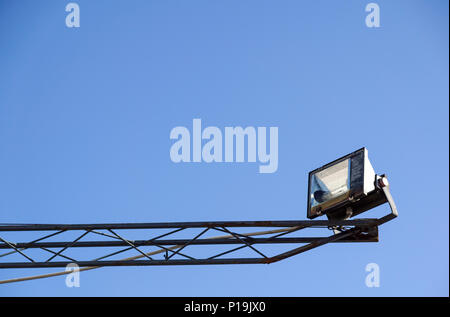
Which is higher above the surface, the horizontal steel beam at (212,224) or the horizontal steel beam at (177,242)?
the horizontal steel beam at (212,224)

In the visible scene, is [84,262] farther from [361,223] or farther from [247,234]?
[361,223]

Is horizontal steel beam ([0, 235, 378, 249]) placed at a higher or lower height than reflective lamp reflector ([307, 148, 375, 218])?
lower

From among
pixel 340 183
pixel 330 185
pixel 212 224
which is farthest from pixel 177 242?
pixel 340 183

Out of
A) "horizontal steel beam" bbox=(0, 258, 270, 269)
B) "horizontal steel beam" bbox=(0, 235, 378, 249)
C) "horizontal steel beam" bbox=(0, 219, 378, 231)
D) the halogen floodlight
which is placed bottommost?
"horizontal steel beam" bbox=(0, 258, 270, 269)

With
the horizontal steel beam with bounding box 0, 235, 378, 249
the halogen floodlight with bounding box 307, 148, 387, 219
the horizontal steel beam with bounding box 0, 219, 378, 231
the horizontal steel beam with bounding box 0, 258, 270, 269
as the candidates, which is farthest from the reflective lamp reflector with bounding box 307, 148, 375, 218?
the horizontal steel beam with bounding box 0, 258, 270, 269

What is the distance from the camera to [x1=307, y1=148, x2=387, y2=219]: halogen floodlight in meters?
12.0

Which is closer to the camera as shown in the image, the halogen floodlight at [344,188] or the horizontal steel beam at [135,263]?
the halogen floodlight at [344,188]

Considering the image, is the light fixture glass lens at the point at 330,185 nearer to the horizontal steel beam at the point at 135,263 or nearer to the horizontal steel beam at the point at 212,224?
the horizontal steel beam at the point at 212,224

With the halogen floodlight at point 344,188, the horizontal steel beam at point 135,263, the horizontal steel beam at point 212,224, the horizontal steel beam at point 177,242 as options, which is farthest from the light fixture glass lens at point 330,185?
the horizontal steel beam at point 135,263

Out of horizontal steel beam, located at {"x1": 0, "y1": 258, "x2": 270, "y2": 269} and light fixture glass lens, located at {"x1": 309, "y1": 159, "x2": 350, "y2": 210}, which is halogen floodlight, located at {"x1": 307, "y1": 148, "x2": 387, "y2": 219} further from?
horizontal steel beam, located at {"x1": 0, "y1": 258, "x2": 270, "y2": 269}

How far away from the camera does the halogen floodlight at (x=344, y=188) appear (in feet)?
39.4

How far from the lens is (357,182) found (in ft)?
39.5
